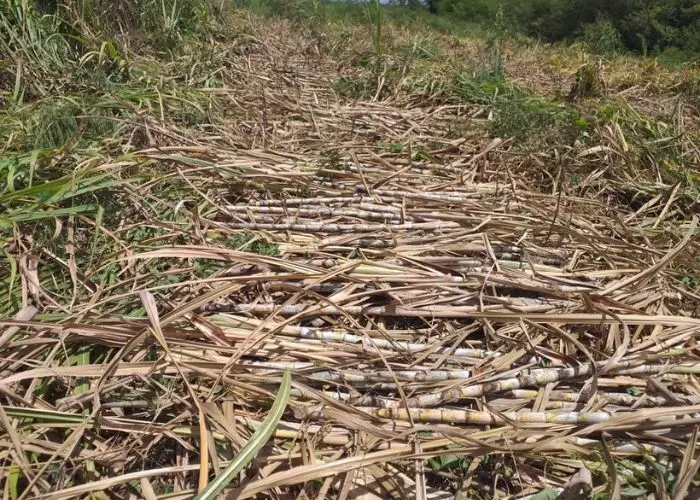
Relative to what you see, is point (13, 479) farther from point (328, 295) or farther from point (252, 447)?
point (328, 295)

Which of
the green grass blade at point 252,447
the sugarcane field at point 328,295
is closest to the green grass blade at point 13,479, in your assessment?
the sugarcane field at point 328,295

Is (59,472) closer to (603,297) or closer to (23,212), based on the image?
(23,212)

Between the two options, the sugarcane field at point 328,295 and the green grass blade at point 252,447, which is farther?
the sugarcane field at point 328,295

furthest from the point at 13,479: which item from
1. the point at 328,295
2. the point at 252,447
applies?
the point at 328,295

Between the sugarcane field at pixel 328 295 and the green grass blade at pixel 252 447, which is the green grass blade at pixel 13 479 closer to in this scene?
the sugarcane field at pixel 328 295

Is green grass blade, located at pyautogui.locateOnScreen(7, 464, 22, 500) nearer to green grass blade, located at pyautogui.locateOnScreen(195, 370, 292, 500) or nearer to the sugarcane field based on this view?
the sugarcane field

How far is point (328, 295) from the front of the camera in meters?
1.41

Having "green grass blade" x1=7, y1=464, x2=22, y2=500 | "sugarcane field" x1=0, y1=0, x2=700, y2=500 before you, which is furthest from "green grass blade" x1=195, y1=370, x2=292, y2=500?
"green grass blade" x1=7, y1=464, x2=22, y2=500

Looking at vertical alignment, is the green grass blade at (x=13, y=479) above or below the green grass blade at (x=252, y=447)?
below

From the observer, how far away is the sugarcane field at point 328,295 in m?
1.01

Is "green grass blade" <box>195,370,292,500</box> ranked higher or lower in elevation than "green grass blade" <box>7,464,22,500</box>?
higher

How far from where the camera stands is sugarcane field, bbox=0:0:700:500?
39.6 inches

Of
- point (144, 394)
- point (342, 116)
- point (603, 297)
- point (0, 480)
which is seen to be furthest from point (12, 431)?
point (342, 116)

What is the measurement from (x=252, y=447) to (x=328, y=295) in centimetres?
56
